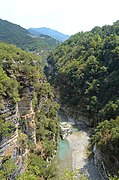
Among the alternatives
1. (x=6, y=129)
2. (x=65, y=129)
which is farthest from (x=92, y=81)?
(x=6, y=129)

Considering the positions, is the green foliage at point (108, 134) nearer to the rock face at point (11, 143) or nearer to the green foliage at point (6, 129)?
the rock face at point (11, 143)

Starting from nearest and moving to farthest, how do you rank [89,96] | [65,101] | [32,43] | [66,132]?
[66,132], [89,96], [65,101], [32,43]

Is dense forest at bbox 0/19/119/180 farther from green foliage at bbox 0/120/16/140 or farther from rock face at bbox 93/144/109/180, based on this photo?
rock face at bbox 93/144/109/180

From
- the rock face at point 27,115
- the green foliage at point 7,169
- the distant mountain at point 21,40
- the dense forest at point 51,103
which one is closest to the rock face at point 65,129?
the dense forest at point 51,103

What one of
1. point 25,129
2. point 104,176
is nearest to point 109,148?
point 104,176

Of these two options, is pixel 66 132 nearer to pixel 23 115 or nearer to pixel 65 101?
pixel 65 101

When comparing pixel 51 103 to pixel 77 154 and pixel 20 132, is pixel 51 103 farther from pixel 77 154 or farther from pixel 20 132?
pixel 20 132
